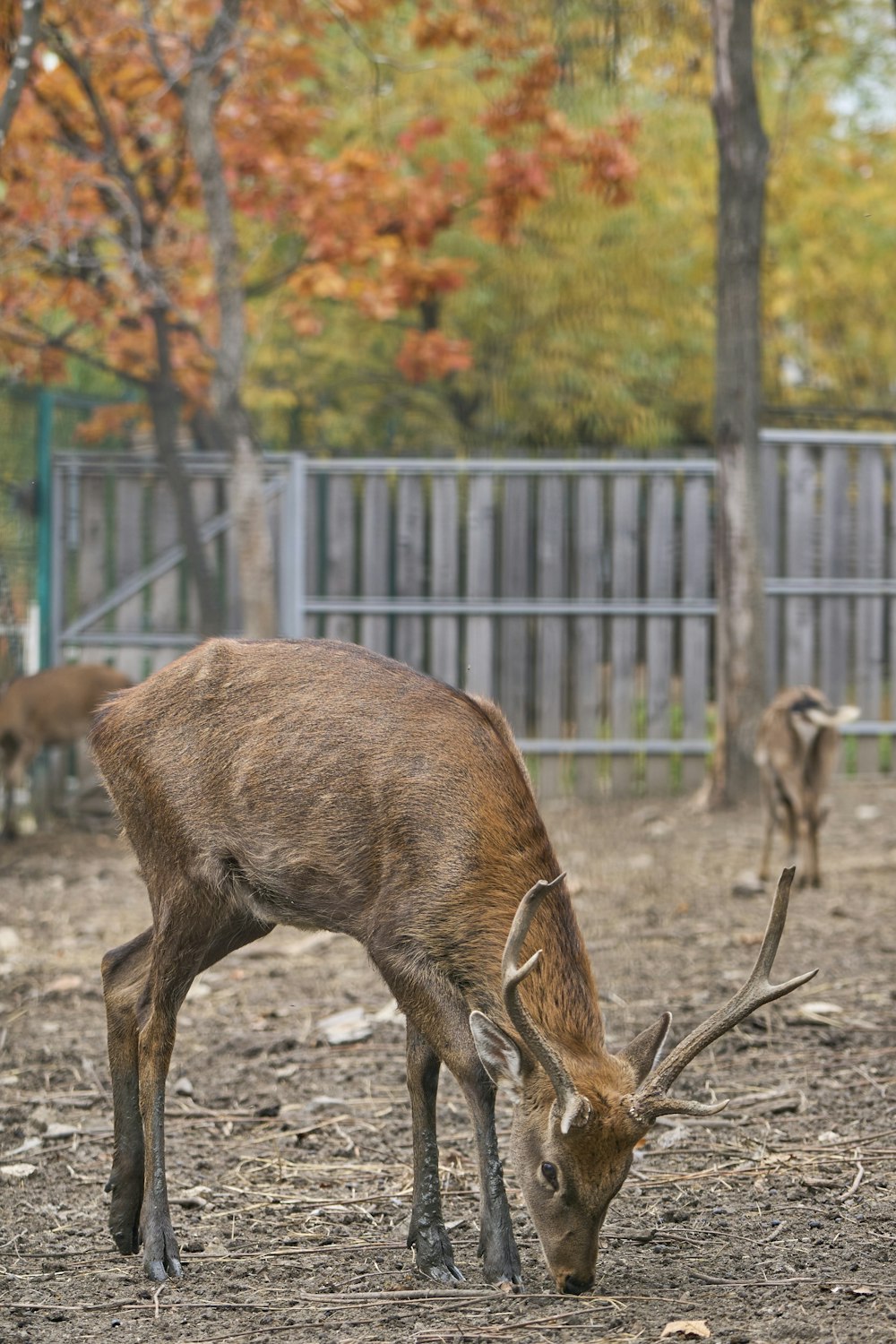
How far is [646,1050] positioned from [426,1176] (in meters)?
0.60

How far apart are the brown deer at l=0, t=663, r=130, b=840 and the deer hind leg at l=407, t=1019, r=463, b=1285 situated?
7673mm

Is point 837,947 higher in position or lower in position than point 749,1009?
lower

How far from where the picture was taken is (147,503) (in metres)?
12.5

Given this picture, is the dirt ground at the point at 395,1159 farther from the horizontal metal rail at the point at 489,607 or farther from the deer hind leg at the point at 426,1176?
the horizontal metal rail at the point at 489,607

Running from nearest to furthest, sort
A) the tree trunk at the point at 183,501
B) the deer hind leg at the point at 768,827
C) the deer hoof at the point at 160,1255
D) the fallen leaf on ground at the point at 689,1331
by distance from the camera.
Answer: the fallen leaf on ground at the point at 689,1331, the deer hoof at the point at 160,1255, the deer hind leg at the point at 768,827, the tree trunk at the point at 183,501

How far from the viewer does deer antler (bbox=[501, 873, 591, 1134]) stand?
3.43 metres

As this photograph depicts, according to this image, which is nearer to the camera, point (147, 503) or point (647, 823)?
point (647, 823)

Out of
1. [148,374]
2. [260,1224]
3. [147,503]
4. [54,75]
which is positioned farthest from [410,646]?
[260,1224]

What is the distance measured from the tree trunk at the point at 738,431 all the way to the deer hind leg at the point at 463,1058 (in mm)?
7458

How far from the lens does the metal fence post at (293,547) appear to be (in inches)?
484

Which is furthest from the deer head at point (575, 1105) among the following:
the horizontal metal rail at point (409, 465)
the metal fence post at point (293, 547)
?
the horizontal metal rail at point (409, 465)

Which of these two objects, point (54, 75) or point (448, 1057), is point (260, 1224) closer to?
point (448, 1057)

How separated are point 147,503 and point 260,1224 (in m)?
8.84

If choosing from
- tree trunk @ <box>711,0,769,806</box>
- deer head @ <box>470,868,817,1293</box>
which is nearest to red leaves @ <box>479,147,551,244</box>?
tree trunk @ <box>711,0,769,806</box>
